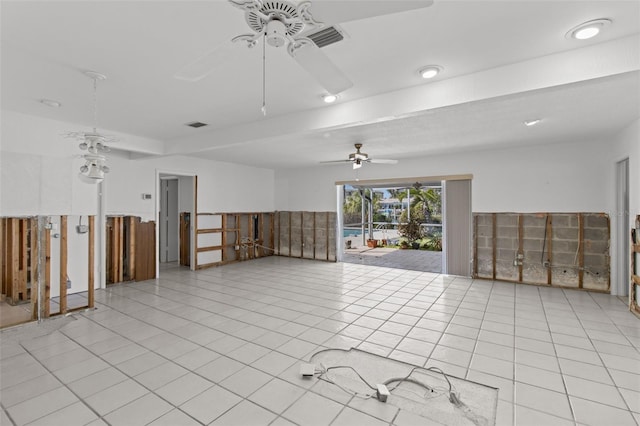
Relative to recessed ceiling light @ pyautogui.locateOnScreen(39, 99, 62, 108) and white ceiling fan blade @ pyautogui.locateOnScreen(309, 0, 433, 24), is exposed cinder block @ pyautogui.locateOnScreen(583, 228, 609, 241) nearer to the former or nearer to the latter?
white ceiling fan blade @ pyautogui.locateOnScreen(309, 0, 433, 24)

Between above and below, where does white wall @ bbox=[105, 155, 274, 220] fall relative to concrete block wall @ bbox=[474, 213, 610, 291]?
above

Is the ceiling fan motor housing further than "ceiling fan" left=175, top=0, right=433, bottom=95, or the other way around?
the ceiling fan motor housing

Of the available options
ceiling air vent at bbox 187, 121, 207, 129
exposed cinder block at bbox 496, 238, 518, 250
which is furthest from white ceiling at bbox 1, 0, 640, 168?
exposed cinder block at bbox 496, 238, 518, 250

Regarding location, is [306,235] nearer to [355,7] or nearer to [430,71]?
[430,71]

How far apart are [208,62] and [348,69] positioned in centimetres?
145

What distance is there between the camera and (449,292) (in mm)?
5512

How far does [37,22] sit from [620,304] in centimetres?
764

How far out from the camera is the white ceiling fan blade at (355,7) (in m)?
1.30

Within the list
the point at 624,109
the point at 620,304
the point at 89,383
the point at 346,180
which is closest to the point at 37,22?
the point at 89,383

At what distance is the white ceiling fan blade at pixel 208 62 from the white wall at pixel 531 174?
20.2ft

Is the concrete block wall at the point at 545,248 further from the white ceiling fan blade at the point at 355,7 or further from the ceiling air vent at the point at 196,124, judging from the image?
the white ceiling fan blade at the point at 355,7

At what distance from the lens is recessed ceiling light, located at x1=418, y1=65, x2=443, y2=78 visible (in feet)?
8.96

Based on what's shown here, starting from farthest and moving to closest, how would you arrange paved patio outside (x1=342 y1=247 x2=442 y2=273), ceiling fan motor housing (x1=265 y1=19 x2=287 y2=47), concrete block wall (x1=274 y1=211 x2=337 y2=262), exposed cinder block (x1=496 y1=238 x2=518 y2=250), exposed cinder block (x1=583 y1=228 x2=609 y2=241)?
concrete block wall (x1=274 y1=211 x2=337 y2=262) < paved patio outside (x1=342 y1=247 x2=442 y2=273) < exposed cinder block (x1=496 y1=238 x2=518 y2=250) < exposed cinder block (x1=583 y1=228 x2=609 y2=241) < ceiling fan motor housing (x1=265 y1=19 x2=287 y2=47)

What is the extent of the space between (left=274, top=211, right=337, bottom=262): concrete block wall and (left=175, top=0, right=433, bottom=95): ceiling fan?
6.98 metres
